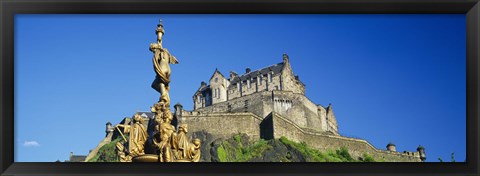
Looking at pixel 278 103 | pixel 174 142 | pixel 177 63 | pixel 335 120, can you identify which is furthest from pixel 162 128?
pixel 335 120

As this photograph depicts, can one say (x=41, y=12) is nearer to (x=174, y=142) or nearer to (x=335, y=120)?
(x=174, y=142)

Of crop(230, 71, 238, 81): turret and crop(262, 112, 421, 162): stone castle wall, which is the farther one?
crop(230, 71, 238, 81): turret

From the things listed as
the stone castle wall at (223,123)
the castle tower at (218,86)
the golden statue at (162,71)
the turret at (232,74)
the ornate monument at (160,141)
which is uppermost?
the turret at (232,74)

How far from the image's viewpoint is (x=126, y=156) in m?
7.65

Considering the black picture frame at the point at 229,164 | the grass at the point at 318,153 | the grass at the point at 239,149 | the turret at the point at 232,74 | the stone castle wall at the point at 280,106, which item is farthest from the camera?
the turret at the point at 232,74

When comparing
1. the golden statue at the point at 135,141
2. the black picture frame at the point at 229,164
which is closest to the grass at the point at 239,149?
the golden statue at the point at 135,141

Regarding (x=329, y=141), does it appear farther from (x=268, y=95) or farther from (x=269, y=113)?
(x=268, y=95)

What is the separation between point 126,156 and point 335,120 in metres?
45.8

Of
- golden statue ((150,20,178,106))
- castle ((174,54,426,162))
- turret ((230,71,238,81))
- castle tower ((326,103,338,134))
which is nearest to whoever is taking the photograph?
golden statue ((150,20,178,106))

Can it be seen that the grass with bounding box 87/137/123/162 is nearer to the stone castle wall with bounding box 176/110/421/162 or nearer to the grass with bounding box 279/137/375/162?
the stone castle wall with bounding box 176/110/421/162

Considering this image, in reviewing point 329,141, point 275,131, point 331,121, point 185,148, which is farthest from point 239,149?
point 185,148

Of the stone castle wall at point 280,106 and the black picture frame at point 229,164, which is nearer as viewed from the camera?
the black picture frame at point 229,164

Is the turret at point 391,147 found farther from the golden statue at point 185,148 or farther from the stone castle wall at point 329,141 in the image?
the golden statue at point 185,148

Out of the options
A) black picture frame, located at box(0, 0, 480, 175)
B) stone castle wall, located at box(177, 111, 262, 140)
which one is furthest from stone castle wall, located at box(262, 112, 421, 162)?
black picture frame, located at box(0, 0, 480, 175)
